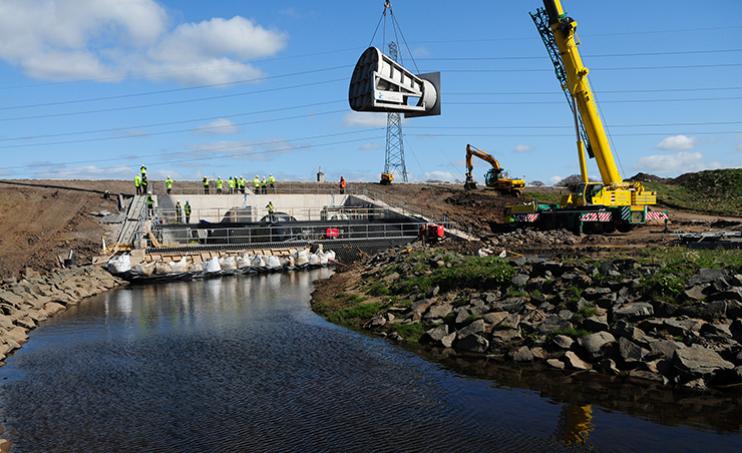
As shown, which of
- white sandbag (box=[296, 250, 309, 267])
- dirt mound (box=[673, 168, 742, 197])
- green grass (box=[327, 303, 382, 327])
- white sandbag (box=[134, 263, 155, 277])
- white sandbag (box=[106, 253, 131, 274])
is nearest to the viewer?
green grass (box=[327, 303, 382, 327])

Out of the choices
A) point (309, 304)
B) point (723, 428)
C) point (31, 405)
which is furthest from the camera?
point (309, 304)

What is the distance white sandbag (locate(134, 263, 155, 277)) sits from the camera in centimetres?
3428

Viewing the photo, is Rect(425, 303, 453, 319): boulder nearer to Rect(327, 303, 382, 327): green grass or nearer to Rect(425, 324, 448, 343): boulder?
Rect(425, 324, 448, 343): boulder

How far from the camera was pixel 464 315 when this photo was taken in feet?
59.1

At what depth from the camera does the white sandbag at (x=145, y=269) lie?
34.3m

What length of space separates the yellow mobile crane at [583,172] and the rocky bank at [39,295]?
2748 centimetres

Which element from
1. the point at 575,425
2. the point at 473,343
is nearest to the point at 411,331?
the point at 473,343


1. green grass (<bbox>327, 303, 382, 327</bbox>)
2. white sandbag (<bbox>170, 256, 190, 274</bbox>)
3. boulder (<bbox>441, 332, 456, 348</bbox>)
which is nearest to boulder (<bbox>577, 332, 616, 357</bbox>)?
boulder (<bbox>441, 332, 456, 348</bbox>)

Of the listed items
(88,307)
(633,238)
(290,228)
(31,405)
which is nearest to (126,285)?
(88,307)

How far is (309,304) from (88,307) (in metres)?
9.41

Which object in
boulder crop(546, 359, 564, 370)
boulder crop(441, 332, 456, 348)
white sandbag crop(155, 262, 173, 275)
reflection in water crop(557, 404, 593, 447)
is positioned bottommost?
reflection in water crop(557, 404, 593, 447)

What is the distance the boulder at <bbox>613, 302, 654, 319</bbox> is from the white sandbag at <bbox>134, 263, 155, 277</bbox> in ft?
85.8

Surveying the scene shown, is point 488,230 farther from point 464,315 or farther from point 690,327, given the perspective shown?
point 690,327

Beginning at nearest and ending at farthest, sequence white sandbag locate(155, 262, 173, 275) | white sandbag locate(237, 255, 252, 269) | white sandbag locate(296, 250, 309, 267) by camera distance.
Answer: white sandbag locate(155, 262, 173, 275)
white sandbag locate(237, 255, 252, 269)
white sandbag locate(296, 250, 309, 267)
